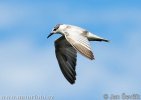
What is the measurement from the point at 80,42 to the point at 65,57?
4.87 m

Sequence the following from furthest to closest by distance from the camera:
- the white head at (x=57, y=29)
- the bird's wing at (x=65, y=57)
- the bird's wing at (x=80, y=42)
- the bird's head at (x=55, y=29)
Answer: the bird's wing at (x=65, y=57)
the bird's head at (x=55, y=29)
the white head at (x=57, y=29)
the bird's wing at (x=80, y=42)

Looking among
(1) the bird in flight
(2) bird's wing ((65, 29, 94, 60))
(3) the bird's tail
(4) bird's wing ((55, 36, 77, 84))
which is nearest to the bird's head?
(1) the bird in flight

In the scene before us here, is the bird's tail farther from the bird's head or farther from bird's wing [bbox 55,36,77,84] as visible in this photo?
bird's wing [bbox 55,36,77,84]

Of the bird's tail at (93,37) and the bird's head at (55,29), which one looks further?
the bird's head at (55,29)

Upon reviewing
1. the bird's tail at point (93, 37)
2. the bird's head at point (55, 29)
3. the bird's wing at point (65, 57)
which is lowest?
the bird's wing at point (65, 57)

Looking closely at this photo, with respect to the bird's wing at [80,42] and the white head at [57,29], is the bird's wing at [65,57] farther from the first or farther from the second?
the bird's wing at [80,42]

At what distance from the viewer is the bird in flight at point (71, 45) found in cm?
1984

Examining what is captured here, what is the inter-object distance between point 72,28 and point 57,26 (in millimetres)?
1417

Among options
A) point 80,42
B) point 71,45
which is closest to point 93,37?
point 71,45

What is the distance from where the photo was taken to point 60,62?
25.0 meters

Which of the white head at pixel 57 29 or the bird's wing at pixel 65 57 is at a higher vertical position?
the white head at pixel 57 29

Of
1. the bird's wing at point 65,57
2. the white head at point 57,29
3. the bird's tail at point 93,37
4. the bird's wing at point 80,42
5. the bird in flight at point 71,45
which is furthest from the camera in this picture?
the bird's wing at point 65,57

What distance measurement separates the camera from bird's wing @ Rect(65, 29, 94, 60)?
1925cm

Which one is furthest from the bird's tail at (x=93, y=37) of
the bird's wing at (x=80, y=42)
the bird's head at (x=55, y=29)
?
the bird's head at (x=55, y=29)
